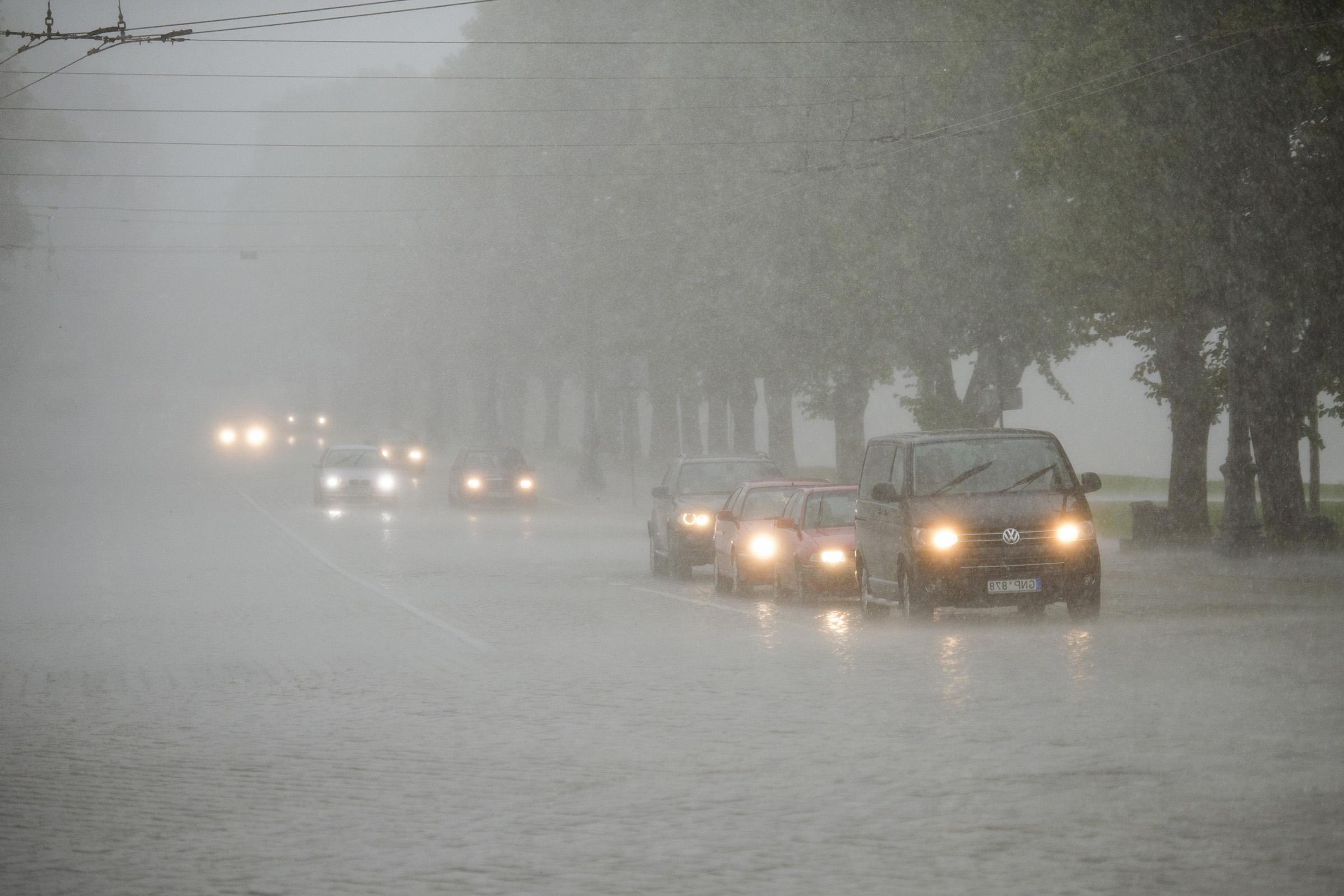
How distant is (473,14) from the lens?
76625 millimetres

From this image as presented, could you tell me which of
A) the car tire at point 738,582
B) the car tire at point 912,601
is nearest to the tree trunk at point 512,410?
the car tire at point 738,582

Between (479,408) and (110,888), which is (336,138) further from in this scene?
(110,888)

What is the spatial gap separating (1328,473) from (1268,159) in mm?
24267

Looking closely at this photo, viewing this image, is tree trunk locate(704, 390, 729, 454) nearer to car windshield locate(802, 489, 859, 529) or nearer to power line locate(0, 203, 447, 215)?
power line locate(0, 203, 447, 215)

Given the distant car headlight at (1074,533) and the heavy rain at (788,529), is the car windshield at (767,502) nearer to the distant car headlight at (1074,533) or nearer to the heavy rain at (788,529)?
the heavy rain at (788,529)

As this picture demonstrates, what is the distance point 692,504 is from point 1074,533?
9.03 meters

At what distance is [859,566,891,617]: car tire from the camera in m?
19.9

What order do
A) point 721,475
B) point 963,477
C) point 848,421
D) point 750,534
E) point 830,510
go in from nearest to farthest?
point 963,477, point 830,510, point 750,534, point 721,475, point 848,421

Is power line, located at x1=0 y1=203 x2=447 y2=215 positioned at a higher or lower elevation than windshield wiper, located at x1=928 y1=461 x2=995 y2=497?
higher

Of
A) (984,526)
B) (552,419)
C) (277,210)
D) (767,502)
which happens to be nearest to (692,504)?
(767,502)

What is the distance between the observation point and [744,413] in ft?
179

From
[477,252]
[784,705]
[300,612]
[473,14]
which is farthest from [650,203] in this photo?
[784,705]

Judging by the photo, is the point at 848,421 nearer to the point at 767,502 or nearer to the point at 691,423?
the point at 691,423

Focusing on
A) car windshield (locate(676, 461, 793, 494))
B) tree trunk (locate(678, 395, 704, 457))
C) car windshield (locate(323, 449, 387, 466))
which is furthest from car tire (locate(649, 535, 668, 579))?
tree trunk (locate(678, 395, 704, 457))
